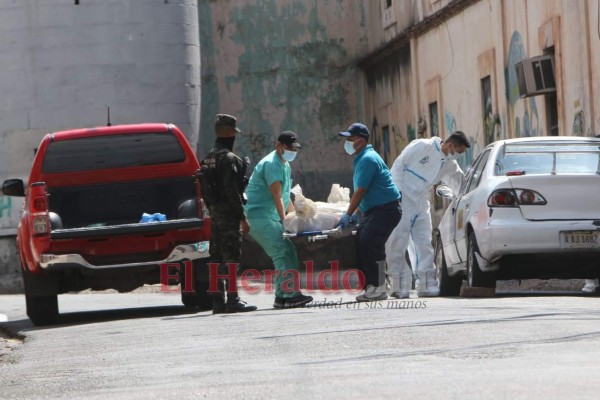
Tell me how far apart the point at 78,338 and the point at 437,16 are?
59.7ft

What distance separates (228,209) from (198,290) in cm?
149

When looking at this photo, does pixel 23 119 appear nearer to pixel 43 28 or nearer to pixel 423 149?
pixel 43 28

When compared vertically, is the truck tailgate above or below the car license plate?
above

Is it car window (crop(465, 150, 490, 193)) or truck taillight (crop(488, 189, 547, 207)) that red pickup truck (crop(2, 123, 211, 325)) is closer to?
car window (crop(465, 150, 490, 193))

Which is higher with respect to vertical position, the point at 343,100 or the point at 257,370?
the point at 343,100

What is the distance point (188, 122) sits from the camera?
94.4ft

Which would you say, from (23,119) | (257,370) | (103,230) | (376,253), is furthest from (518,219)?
(23,119)

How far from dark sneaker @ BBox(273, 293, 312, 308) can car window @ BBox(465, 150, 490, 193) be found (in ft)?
6.47

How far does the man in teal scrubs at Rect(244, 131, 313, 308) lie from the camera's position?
14695 mm

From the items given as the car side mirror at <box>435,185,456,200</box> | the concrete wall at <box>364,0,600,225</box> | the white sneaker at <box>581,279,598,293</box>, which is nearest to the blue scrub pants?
the car side mirror at <box>435,185,456,200</box>

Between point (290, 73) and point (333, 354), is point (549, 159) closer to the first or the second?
point (333, 354)

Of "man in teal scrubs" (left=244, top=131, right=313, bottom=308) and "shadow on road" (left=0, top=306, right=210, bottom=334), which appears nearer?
"man in teal scrubs" (left=244, top=131, right=313, bottom=308)

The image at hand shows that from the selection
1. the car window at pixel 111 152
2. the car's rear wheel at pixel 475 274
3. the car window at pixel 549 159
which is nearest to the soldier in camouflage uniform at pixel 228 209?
the car window at pixel 111 152

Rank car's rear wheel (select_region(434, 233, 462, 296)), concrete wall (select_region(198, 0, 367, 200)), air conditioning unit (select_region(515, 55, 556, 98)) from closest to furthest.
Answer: car's rear wheel (select_region(434, 233, 462, 296)) → air conditioning unit (select_region(515, 55, 556, 98)) → concrete wall (select_region(198, 0, 367, 200))
